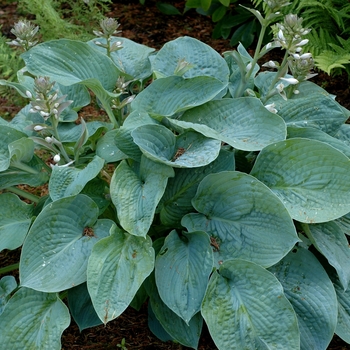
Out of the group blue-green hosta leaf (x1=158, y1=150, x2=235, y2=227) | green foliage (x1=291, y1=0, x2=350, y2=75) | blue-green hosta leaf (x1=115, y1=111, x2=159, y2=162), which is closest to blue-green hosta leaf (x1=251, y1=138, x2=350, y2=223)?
blue-green hosta leaf (x1=158, y1=150, x2=235, y2=227)

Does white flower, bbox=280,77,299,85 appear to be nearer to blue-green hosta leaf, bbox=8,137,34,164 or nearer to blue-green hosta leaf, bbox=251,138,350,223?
blue-green hosta leaf, bbox=251,138,350,223

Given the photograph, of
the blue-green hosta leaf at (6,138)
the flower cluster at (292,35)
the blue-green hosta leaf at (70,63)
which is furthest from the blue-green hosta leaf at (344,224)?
the blue-green hosta leaf at (6,138)

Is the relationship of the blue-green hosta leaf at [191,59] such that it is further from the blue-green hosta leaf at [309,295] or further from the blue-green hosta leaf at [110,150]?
the blue-green hosta leaf at [309,295]

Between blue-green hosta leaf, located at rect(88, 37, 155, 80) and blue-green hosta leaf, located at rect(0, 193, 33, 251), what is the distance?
790mm

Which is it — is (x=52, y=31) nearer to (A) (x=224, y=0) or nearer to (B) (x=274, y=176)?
(A) (x=224, y=0)

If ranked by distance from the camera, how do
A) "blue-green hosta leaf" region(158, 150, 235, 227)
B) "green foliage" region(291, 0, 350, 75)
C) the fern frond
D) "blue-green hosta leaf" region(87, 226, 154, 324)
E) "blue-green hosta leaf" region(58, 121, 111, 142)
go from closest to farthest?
"blue-green hosta leaf" region(87, 226, 154, 324)
"blue-green hosta leaf" region(158, 150, 235, 227)
"blue-green hosta leaf" region(58, 121, 111, 142)
the fern frond
"green foliage" region(291, 0, 350, 75)

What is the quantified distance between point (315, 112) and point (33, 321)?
4.59 feet

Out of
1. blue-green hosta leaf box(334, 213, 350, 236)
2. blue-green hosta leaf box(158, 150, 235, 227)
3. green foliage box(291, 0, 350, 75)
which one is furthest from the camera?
green foliage box(291, 0, 350, 75)

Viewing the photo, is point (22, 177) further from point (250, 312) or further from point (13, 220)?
point (250, 312)

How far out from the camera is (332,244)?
6.41ft

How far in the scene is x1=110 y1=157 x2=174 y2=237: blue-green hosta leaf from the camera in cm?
176

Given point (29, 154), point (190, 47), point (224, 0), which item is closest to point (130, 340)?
point (29, 154)

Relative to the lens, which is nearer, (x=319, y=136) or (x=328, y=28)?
(x=319, y=136)

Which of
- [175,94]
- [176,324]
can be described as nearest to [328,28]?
[175,94]
